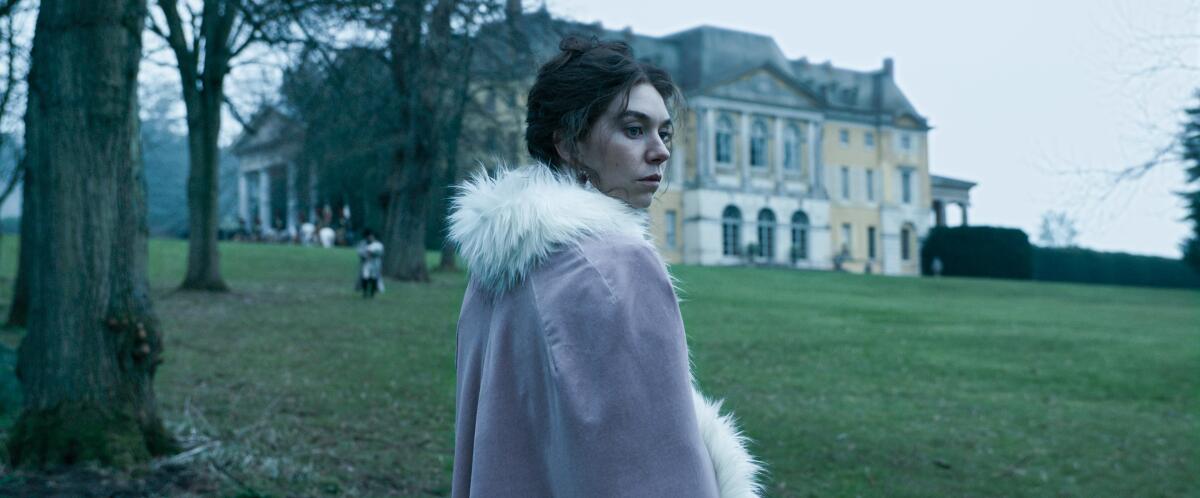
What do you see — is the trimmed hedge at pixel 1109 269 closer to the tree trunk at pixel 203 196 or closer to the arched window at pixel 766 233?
the arched window at pixel 766 233

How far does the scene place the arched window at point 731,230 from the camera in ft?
207

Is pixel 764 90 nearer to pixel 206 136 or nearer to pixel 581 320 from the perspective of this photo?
pixel 206 136

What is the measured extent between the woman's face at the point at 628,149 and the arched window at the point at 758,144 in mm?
63810

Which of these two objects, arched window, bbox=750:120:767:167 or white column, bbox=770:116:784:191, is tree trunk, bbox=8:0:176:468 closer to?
arched window, bbox=750:120:767:167

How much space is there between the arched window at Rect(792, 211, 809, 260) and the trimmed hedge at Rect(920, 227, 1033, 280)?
7266mm

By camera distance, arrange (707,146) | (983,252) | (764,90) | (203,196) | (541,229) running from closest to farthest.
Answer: (541,229) < (203,196) < (983,252) < (707,146) < (764,90)

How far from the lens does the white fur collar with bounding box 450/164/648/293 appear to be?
211 cm

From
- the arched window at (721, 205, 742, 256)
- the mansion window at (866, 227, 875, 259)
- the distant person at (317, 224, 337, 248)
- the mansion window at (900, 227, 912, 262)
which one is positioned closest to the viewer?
the distant person at (317, 224, 337, 248)

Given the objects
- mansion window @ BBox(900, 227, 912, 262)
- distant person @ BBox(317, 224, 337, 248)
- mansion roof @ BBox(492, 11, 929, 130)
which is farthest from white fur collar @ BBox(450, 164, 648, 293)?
mansion window @ BBox(900, 227, 912, 262)

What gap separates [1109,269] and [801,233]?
17029 mm

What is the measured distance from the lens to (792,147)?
67500 millimetres

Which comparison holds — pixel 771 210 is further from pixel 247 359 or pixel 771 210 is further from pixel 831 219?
pixel 247 359

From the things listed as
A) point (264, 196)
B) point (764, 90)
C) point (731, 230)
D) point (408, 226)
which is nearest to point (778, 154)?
point (764, 90)

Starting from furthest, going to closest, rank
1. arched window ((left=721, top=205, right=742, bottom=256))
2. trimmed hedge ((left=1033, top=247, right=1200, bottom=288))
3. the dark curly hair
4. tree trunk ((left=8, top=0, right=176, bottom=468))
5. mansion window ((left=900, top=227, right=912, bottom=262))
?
mansion window ((left=900, top=227, right=912, bottom=262)), arched window ((left=721, top=205, right=742, bottom=256)), trimmed hedge ((left=1033, top=247, right=1200, bottom=288)), tree trunk ((left=8, top=0, right=176, bottom=468)), the dark curly hair
